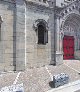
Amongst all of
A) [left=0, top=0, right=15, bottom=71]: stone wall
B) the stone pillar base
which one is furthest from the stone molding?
the stone pillar base

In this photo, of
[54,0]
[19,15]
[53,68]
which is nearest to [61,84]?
[53,68]

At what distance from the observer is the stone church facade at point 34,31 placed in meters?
10.0

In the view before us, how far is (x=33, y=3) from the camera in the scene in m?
11.1

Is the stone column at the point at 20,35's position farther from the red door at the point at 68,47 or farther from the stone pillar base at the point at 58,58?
the red door at the point at 68,47

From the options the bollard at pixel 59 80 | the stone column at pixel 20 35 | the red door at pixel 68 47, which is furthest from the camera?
the red door at pixel 68 47

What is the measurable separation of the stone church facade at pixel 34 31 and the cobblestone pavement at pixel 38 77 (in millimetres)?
626

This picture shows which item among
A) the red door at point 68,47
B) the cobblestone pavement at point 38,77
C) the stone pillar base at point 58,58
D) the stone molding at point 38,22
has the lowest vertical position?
the cobblestone pavement at point 38,77

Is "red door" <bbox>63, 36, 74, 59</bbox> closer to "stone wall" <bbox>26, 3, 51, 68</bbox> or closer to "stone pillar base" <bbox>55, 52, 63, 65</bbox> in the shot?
"stone pillar base" <bbox>55, 52, 63, 65</bbox>

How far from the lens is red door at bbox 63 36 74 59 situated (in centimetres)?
1394

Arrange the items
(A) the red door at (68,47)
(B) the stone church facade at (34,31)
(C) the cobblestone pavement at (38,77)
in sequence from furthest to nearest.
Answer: (A) the red door at (68,47) → (B) the stone church facade at (34,31) → (C) the cobblestone pavement at (38,77)

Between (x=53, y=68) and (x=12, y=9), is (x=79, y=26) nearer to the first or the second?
(x=53, y=68)

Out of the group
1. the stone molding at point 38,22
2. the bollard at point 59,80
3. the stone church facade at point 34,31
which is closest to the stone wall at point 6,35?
the stone church facade at point 34,31

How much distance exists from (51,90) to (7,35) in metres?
4.77

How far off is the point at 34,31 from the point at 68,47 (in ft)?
14.4
